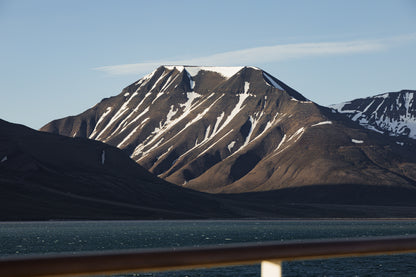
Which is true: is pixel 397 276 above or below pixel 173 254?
below

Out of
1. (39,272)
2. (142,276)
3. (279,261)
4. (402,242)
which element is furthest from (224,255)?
(142,276)

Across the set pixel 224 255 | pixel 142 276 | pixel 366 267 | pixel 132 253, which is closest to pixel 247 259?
pixel 224 255

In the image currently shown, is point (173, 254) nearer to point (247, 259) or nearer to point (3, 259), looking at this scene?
point (247, 259)

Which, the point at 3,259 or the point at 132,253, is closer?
the point at 3,259

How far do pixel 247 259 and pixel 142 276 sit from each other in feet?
198

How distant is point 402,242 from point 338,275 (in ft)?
213

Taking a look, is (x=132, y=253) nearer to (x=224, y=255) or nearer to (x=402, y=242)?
(x=224, y=255)

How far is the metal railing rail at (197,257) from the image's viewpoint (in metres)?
4.89

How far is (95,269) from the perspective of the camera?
204 inches

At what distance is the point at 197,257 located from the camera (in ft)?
18.3

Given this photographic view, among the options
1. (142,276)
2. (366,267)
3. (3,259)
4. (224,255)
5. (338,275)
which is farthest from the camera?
(366,267)

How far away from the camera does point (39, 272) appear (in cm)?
488

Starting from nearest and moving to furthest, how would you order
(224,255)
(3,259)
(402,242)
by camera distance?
(3,259) < (224,255) < (402,242)

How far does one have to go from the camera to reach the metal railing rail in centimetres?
489
